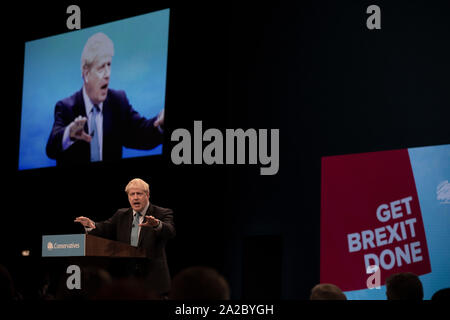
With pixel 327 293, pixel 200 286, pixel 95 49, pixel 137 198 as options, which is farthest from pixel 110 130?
pixel 200 286

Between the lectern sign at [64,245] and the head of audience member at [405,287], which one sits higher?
the lectern sign at [64,245]

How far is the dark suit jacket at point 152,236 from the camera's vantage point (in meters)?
3.91

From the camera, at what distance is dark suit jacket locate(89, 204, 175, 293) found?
391cm

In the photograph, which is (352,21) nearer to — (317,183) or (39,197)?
(317,183)

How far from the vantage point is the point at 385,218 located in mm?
5395

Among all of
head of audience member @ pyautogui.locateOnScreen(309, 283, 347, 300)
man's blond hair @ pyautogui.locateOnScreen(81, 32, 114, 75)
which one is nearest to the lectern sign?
head of audience member @ pyautogui.locateOnScreen(309, 283, 347, 300)

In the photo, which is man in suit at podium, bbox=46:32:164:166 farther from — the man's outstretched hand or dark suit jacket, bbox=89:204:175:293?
the man's outstretched hand

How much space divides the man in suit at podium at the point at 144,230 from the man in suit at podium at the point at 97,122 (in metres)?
2.09

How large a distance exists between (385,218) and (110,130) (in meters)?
2.99

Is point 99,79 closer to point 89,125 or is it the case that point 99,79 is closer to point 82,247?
point 89,125

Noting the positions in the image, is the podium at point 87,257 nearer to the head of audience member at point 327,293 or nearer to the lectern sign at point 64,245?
the lectern sign at point 64,245

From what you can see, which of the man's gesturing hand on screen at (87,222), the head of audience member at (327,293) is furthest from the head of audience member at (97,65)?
the head of audience member at (327,293)

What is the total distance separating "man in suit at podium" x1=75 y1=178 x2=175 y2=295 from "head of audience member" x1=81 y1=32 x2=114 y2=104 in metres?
2.71

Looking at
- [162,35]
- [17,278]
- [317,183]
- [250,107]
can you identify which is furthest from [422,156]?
[17,278]
